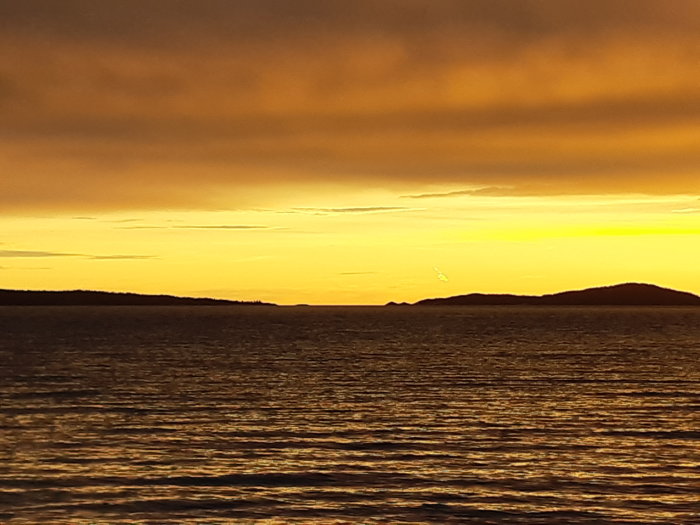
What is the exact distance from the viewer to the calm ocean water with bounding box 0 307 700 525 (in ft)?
123

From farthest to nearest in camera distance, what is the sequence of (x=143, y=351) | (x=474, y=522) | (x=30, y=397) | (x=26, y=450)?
1. (x=143, y=351)
2. (x=30, y=397)
3. (x=26, y=450)
4. (x=474, y=522)

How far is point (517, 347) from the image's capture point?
14838 centimetres

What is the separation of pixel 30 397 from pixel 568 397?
42728mm

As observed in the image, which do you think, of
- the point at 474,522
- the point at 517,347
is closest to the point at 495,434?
the point at 474,522

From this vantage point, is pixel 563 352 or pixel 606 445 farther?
pixel 563 352

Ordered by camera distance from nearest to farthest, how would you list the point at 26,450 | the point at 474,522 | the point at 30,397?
the point at 474,522
the point at 26,450
the point at 30,397

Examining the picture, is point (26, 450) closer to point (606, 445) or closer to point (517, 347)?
point (606, 445)

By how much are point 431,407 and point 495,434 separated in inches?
506

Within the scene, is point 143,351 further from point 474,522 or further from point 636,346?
point 474,522

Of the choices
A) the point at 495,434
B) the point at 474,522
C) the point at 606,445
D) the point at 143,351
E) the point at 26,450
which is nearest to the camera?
the point at 474,522

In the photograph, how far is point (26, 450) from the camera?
4800 cm

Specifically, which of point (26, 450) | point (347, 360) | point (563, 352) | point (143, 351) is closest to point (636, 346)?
point (563, 352)

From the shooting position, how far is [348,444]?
5188cm

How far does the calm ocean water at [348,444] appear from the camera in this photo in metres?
37.4
